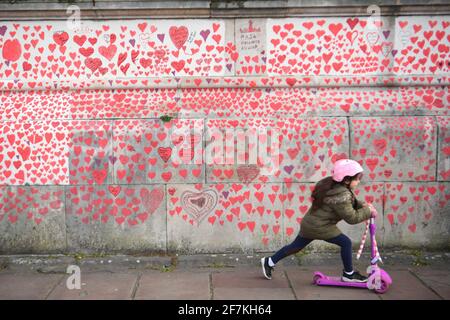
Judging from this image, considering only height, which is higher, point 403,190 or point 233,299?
point 403,190

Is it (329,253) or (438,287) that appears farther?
(329,253)

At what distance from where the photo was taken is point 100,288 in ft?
16.2

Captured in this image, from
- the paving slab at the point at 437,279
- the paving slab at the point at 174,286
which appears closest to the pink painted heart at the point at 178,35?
the paving slab at the point at 174,286

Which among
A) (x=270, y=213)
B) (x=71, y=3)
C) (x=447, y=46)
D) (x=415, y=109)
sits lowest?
(x=270, y=213)

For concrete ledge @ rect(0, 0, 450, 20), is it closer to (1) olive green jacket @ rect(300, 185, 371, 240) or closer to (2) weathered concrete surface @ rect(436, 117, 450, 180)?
(2) weathered concrete surface @ rect(436, 117, 450, 180)

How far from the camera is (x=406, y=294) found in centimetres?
471

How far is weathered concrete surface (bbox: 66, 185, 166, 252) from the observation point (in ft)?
19.0

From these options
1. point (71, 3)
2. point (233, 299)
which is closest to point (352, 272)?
point (233, 299)

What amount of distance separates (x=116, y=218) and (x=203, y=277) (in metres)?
1.31

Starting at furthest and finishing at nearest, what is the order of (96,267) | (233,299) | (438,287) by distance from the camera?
(96,267), (438,287), (233,299)

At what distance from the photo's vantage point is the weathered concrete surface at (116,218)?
579cm

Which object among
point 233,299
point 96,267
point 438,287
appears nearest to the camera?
point 233,299

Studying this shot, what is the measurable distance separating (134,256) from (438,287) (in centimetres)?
330

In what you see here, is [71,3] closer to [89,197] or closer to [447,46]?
[89,197]
